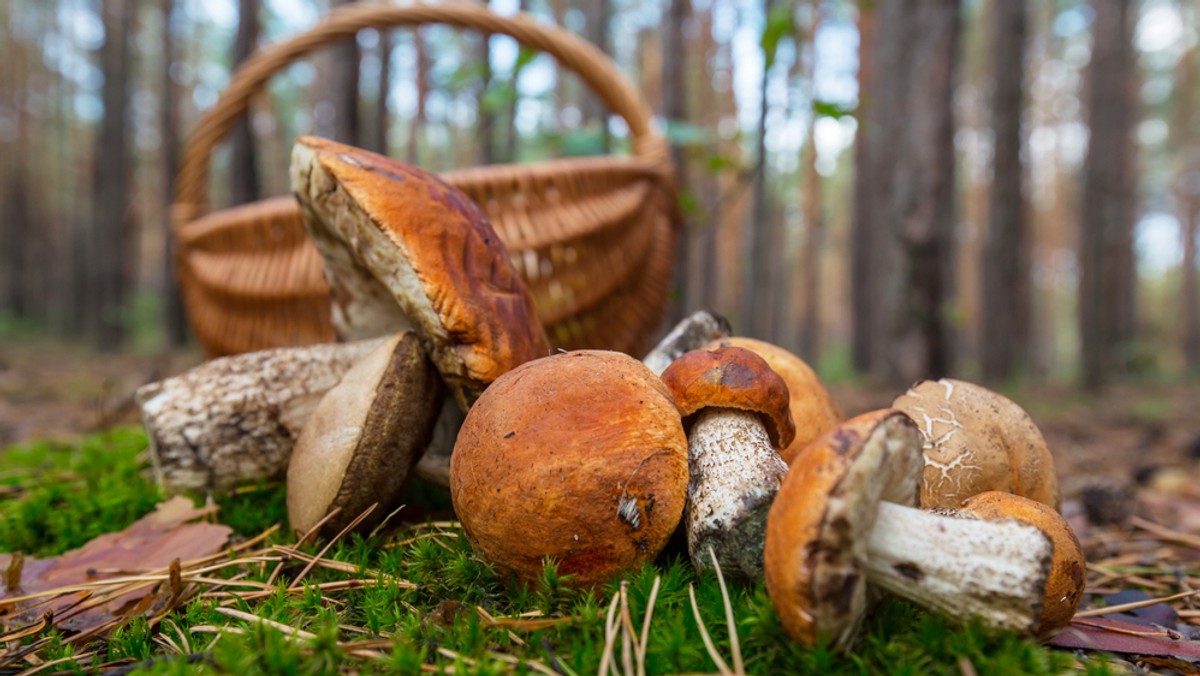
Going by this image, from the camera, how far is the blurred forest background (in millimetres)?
4750

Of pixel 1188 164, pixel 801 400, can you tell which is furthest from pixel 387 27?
pixel 1188 164

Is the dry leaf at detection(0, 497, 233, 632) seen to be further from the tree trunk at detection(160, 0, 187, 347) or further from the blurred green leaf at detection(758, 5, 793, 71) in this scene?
the tree trunk at detection(160, 0, 187, 347)

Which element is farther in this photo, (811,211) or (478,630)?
(811,211)

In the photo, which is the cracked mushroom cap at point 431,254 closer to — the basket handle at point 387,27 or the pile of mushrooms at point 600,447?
the pile of mushrooms at point 600,447

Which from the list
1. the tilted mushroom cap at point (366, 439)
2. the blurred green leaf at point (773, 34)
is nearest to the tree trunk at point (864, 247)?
the blurred green leaf at point (773, 34)

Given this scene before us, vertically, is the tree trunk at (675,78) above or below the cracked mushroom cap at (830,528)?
above

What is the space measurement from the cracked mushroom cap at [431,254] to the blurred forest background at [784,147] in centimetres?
229

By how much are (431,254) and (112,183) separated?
13150 millimetres

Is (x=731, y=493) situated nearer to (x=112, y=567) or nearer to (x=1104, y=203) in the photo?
(x=112, y=567)

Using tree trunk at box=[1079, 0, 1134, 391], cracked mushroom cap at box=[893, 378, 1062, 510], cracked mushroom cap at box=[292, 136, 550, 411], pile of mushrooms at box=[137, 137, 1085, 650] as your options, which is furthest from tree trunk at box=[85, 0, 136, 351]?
tree trunk at box=[1079, 0, 1134, 391]

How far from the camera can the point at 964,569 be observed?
3.47 feet

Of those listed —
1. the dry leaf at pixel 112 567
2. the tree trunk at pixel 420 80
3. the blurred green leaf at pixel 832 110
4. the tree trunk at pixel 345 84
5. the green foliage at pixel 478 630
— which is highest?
the tree trunk at pixel 420 80

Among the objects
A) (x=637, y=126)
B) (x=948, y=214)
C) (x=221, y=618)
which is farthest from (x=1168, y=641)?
(x=948, y=214)

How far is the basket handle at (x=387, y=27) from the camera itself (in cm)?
313
